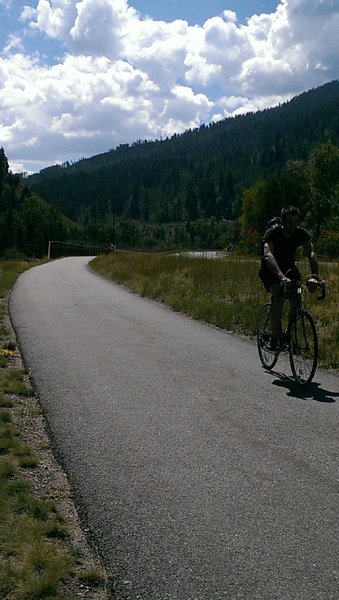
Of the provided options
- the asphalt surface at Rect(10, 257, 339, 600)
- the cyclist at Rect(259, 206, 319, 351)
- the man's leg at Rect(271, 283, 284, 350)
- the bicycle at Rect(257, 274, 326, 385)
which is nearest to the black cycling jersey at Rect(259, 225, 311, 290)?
the cyclist at Rect(259, 206, 319, 351)

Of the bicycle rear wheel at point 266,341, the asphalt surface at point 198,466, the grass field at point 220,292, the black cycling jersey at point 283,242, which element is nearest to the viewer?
the asphalt surface at point 198,466

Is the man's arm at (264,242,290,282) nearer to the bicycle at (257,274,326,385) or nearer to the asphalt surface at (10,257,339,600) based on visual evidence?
the bicycle at (257,274,326,385)

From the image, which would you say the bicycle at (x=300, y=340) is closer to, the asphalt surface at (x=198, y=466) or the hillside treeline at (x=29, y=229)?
the asphalt surface at (x=198, y=466)

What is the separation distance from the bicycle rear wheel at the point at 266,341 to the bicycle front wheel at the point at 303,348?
0.56 m

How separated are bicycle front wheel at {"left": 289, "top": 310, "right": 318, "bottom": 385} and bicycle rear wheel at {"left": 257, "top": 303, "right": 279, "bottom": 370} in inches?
21.9

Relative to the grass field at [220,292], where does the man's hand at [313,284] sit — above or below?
above

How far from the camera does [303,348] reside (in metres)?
7.39

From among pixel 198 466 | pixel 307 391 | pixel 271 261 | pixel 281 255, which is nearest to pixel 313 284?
pixel 271 261

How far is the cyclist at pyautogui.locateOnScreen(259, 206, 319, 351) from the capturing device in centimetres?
760

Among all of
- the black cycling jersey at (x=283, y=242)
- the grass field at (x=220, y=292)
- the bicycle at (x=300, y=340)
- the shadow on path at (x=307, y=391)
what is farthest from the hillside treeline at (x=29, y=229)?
the shadow on path at (x=307, y=391)

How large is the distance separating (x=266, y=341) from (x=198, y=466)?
3.92 meters

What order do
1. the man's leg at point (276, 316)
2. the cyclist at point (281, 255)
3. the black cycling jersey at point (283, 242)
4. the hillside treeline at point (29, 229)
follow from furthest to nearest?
the hillside treeline at point (29, 229)
the man's leg at point (276, 316)
the black cycling jersey at point (283, 242)
the cyclist at point (281, 255)

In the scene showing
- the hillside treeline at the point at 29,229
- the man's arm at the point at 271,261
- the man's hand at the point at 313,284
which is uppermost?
the man's arm at the point at 271,261

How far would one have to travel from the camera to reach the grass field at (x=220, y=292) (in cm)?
1182
